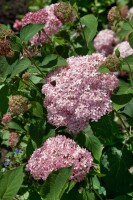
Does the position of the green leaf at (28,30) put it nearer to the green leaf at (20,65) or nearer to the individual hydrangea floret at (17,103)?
the green leaf at (20,65)

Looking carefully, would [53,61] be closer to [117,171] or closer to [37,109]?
[37,109]

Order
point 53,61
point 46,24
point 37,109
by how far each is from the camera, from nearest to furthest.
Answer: point 53,61
point 37,109
point 46,24

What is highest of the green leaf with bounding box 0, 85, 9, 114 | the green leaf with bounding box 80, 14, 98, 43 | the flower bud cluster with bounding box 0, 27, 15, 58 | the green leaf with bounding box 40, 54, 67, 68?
the flower bud cluster with bounding box 0, 27, 15, 58

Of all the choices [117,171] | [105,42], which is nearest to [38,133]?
[117,171]

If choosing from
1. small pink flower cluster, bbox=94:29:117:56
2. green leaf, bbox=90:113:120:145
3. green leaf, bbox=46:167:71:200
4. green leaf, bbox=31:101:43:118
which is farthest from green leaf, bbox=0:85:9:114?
small pink flower cluster, bbox=94:29:117:56

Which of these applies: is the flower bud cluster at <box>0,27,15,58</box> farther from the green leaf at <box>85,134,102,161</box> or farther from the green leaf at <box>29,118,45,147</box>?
the green leaf at <box>85,134,102,161</box>

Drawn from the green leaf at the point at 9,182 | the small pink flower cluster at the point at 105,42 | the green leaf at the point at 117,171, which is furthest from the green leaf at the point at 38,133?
the small pink flower cluster at the point at 105,42
